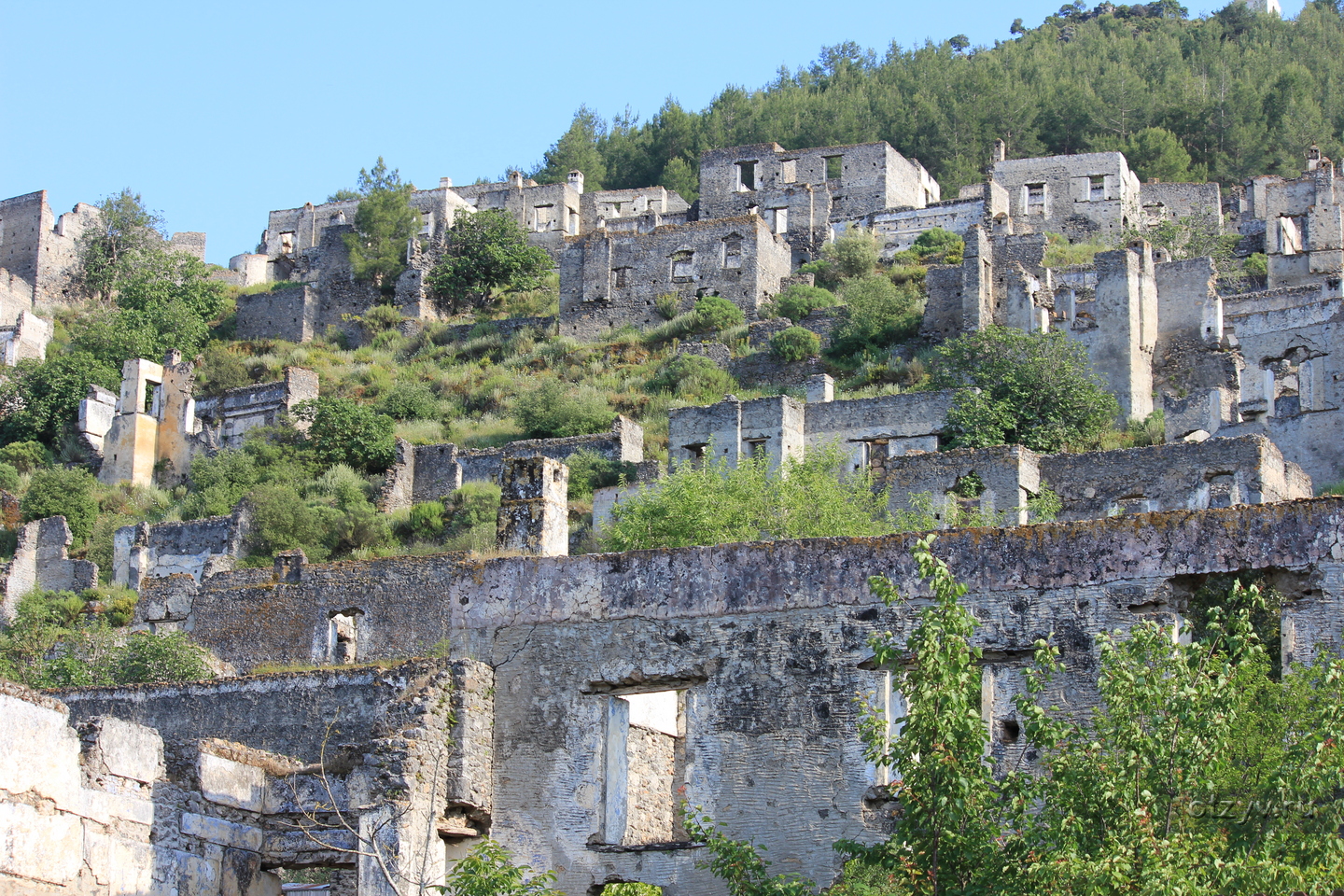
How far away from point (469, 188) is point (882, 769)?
180 ft

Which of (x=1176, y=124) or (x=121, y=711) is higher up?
(x=1176, y=124)

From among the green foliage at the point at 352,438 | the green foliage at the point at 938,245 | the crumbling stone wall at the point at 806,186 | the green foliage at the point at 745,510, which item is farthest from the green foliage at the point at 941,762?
the crumbling stone wall at the point at 806,186

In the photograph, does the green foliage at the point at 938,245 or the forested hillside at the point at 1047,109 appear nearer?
the green foliage at the point at 938,245

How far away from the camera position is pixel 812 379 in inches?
1534

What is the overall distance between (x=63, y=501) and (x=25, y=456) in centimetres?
586

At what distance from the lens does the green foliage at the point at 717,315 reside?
46.6 m

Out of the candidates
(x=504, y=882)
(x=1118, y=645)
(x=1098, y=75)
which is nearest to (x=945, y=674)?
(x=1118, y=645)

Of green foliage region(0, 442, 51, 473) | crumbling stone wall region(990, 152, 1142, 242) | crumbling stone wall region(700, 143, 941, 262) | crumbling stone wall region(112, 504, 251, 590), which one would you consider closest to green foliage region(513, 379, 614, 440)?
crumbling stone wall region(112, 504, 251, 590)

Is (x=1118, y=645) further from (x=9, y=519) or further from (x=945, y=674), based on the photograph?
(x=9, y=519)

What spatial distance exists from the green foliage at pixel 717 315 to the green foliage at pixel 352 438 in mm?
9183

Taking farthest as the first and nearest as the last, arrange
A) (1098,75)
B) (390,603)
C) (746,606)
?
(1098,75), (390,603), (746,606)

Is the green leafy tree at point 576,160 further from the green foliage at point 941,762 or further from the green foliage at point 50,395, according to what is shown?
the green foliage at point 941,762

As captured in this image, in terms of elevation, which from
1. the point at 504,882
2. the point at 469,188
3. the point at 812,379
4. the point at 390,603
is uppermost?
the point at 469,188

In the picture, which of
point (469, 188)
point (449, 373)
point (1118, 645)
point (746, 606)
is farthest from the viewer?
point (469, 188)
